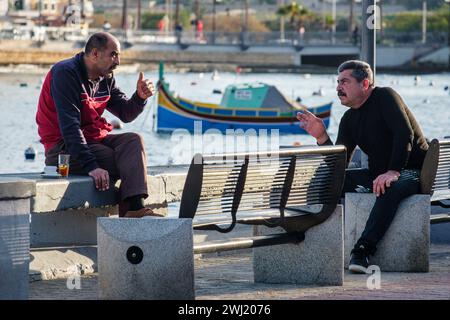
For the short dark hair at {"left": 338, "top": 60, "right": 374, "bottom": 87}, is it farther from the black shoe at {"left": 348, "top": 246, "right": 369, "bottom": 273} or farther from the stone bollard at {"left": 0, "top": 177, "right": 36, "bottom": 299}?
the stone bollard at {"left": 0, "top": 177, "right": 36, "bottom": 299}

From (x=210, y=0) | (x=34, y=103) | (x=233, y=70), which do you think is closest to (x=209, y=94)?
(x=34, y=103)

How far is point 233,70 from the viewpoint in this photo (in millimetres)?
119812

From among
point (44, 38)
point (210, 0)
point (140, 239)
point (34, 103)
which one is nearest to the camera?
point (140, 239)

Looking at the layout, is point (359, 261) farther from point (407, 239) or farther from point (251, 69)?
point (251, 69)

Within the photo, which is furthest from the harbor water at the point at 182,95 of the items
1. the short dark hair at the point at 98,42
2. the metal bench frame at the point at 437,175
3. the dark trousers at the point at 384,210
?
the short dark hair at the point at 98,42

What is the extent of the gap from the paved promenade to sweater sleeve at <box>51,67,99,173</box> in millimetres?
750

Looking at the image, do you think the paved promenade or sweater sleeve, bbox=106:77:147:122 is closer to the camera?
→ the paved promenade

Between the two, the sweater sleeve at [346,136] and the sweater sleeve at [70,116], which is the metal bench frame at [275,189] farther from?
the sweater sleeve at [70,116]

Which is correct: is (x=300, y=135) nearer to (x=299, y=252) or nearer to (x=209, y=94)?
(x=209, y=94)

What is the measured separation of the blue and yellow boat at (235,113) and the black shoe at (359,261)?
124 feet

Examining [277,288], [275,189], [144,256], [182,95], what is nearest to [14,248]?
[144,256]

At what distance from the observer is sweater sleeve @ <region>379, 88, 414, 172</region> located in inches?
356

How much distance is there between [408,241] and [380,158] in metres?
0.55

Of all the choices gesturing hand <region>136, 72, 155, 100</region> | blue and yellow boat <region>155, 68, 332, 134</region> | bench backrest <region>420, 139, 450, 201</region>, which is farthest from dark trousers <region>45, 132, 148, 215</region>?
blue and yellow boat <region>155, 68, 332, 134</region>
